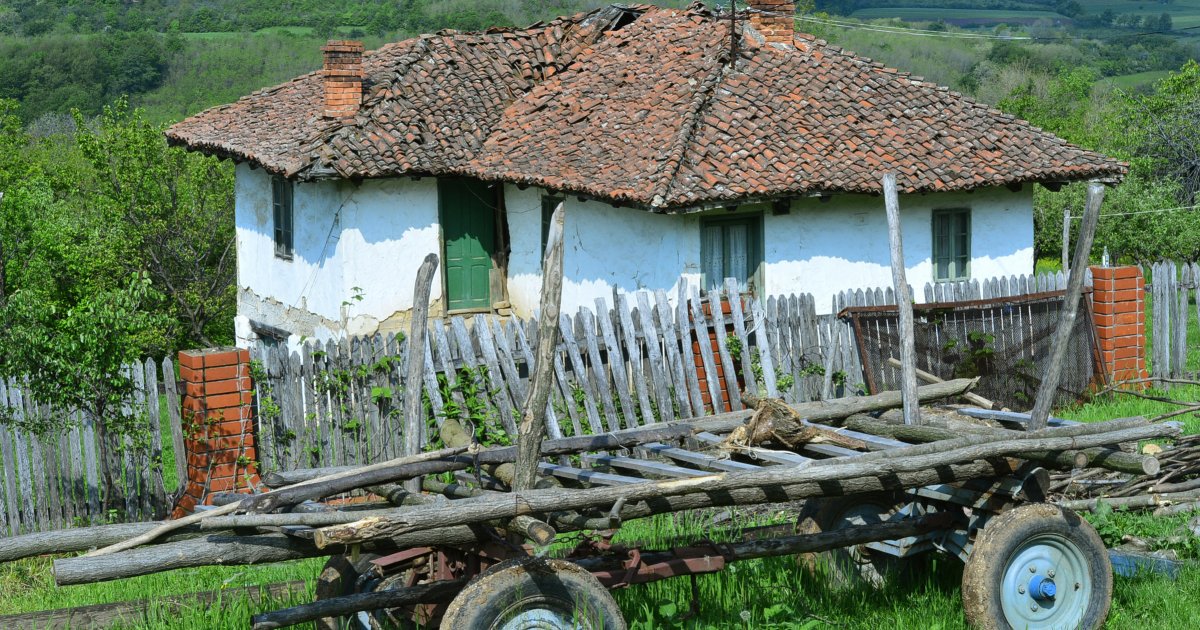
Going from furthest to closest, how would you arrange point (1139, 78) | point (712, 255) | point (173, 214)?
point (1139, 78) < point (173, 214) < point (712, 255)

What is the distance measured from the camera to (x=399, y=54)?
18906mm

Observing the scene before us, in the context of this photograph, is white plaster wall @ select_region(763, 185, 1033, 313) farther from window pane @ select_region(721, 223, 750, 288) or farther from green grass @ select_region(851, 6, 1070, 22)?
green grass @ select_region(851, 6, 1070, 22)

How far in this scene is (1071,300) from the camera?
580cm

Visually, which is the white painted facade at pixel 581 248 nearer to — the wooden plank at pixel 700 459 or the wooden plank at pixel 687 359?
the wooden plank at pixel 687 359

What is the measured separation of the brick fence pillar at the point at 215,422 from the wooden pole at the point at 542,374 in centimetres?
466

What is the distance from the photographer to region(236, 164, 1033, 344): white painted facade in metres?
14.5

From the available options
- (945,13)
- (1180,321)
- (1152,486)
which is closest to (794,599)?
(1152,486)

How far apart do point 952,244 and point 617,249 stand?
178 inches

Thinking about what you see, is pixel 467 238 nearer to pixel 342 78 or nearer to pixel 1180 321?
pixel 342 78

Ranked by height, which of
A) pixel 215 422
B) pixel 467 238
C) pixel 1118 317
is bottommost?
pixel 215 422

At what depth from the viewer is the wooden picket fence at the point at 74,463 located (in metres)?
9.20

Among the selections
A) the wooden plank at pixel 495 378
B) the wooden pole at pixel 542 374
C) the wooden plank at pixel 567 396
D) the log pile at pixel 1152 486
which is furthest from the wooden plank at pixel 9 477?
the log pile at pixel 1152 486

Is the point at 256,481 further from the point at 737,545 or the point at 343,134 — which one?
the point at 343,134

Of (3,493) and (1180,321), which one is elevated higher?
Answer: (1180,321)
